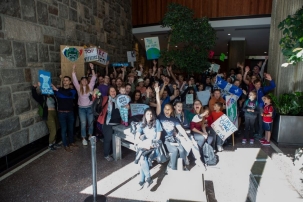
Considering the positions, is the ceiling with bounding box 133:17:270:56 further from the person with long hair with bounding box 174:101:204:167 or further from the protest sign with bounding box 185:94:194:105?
the person with long hair with bounding box 174:101:204:167

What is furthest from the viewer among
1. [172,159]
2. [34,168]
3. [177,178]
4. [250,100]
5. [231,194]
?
[250,100]

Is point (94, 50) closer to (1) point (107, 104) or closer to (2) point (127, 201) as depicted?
(1) point (107, 104)

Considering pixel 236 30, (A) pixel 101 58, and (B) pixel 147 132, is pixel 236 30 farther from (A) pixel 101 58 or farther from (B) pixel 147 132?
(B) pixel 147 132

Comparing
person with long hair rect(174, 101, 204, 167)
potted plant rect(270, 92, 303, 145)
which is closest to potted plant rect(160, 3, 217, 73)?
potted plant rect(270, 92, 303, 145)

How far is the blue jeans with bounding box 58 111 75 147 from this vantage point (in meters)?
5.05

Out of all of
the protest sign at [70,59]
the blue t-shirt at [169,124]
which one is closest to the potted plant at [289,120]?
the blue t-shirt at [169,124]

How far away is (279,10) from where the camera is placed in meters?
6.33

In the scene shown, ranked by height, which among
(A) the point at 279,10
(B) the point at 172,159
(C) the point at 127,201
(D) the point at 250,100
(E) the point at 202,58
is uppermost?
(A) the point at 279,10

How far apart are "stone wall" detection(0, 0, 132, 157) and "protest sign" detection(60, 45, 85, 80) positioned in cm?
27

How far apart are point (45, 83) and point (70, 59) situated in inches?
47.6

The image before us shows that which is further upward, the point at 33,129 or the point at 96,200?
the point at 33,129

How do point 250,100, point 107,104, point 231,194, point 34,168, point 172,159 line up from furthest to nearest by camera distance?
1. point 250,100
2. point 107,104
3. point 34,168
4. point 172,159
5. point 231,194

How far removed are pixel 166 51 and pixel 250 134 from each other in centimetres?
384

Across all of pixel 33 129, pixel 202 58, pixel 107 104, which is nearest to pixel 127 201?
pixel 107 104
